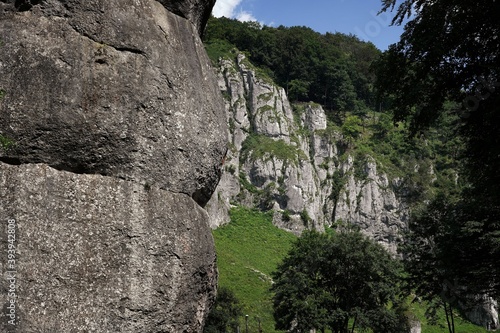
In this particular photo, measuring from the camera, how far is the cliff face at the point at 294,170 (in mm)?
61938

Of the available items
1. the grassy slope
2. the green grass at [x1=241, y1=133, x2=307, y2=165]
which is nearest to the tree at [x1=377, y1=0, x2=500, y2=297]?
the grassy slope

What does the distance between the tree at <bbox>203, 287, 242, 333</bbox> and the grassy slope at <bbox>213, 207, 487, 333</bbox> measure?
359 centimetres

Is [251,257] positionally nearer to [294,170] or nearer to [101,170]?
[294,170]

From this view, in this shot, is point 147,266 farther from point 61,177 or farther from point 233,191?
point 233,191

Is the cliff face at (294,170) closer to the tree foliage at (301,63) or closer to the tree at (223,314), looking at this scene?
the tree foliage at (301,63)

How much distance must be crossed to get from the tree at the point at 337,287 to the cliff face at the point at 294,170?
922 inches

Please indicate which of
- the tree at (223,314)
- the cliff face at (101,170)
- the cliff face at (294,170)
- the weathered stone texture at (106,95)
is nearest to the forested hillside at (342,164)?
the cliff face at (294,170)

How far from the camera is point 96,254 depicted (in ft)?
18.1

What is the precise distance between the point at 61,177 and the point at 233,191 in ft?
180

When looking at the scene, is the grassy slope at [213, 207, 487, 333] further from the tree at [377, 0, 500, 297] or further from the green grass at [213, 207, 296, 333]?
the tree at [377, 0, 500, 297]

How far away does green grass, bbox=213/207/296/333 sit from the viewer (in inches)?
1357

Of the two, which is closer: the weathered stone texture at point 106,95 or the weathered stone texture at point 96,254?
the weathered stone texture at point 96,254

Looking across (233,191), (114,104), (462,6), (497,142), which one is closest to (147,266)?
(114,104)

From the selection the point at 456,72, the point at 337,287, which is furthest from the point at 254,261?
the point at 456,72
